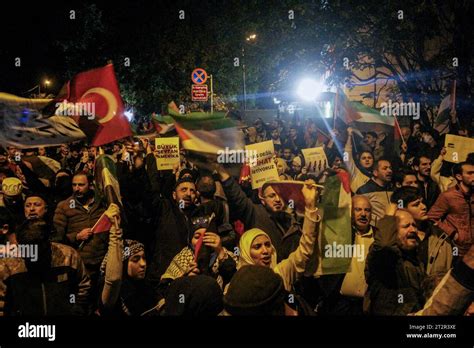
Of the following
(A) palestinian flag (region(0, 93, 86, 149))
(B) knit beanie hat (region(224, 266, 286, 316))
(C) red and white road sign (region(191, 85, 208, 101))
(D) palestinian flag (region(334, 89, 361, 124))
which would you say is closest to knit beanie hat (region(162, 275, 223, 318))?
(B) knit beanie hat (region(224, 266, 286, 316))

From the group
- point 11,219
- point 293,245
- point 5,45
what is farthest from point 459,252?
point 5,45

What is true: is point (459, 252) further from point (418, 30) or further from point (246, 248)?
point (418, 30)

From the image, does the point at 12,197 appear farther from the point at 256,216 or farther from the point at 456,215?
the point at 456,215

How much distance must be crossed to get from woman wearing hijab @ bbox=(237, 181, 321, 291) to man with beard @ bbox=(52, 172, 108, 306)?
5.27ft

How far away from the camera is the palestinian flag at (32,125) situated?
21.4 ft

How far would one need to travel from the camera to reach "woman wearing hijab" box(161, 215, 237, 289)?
5.70 metres

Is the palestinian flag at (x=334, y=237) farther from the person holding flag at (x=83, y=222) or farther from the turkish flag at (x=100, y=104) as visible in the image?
the turkish flag at (x=100, y=104)

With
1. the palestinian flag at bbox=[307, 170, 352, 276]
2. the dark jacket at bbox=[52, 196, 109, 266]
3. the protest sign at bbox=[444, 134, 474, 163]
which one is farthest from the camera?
the protest sign at bbox=[444, 134, 474, 163]

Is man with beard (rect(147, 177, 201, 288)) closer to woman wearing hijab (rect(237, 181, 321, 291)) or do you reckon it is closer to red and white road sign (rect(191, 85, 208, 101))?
woman wearing hijab (rect(237, 181, 321, 291))

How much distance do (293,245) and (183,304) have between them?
92.2 inches

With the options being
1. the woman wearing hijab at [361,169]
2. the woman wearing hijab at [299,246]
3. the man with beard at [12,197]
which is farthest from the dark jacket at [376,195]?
the man with beard at [12,197]

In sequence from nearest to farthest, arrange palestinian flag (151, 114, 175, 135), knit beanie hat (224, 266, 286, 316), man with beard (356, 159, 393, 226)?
knit beanie hat (224, 266, 286, 316)
man with beard (356, 159, 393, 226)
palestinian flag (151, 114, 175, 135)

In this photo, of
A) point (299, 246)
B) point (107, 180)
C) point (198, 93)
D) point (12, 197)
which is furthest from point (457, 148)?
point (198, 93)

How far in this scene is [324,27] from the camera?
51.0 ft
